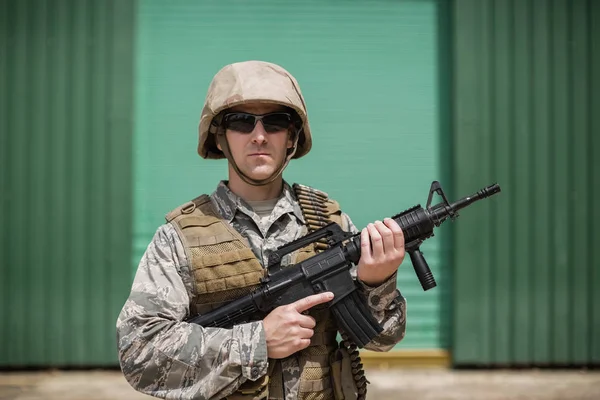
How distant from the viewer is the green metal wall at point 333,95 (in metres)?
4.95

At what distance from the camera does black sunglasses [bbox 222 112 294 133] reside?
6.32 ft

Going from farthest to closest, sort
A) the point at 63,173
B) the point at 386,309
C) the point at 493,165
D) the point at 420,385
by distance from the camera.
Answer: the point at 493,165, the point at 63,173, the point at 420,385, the point at 386,309

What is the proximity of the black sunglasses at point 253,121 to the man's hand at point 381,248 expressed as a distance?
458mm

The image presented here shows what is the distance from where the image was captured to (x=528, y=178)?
16.3 ft

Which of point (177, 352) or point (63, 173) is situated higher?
point (63, 173)

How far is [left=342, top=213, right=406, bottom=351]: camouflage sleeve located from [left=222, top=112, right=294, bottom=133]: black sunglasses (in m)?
0.57

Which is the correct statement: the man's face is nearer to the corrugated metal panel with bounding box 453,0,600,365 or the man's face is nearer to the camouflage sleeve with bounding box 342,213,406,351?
the camouflage sleeve with bounding box 342,213,406,351

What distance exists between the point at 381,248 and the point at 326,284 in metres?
0.22

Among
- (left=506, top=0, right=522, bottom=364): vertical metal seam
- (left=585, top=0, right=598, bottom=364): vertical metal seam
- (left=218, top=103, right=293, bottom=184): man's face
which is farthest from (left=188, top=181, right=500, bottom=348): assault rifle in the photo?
(left=585, top=0, right=598, bottom=364): vertical metal seam

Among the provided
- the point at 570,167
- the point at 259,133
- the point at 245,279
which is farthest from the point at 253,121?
the point at 570,167

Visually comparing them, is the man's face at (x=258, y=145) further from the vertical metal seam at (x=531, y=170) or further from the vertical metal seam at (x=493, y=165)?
the vertical metal seam at (x=531, y=170)

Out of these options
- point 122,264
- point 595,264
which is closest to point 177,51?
point 122,264

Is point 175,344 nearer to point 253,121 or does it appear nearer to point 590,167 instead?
point 253,121

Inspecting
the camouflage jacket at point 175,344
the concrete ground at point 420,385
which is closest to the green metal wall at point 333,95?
the concrete ground at point 420,385
